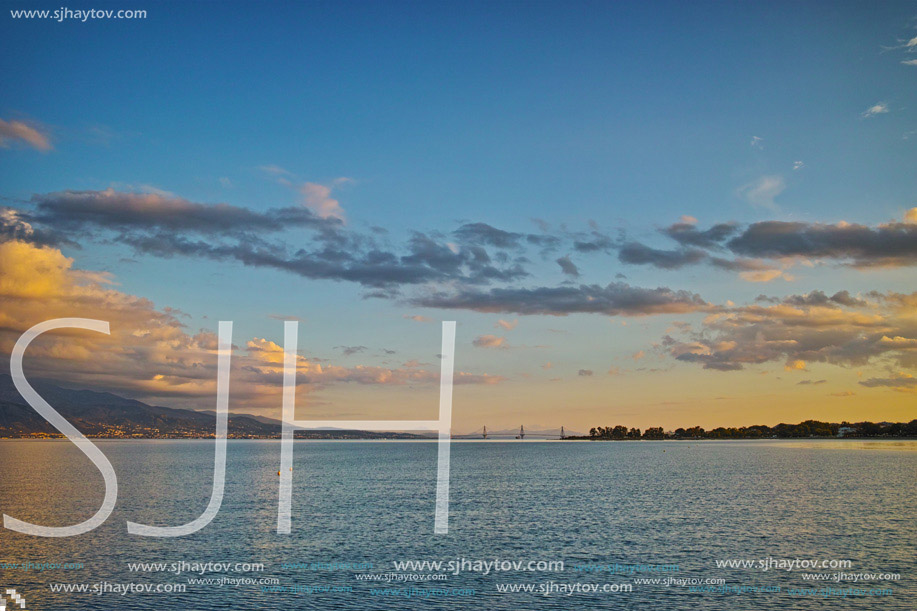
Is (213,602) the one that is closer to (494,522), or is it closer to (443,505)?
(494,522)

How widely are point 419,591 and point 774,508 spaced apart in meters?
63.2

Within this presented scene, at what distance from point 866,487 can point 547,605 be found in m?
98.3

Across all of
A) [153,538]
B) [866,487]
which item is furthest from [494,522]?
[866,487]

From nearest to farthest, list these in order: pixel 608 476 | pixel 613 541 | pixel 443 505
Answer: pixel 613 541 < pixel 443 505 < pixel 608 476

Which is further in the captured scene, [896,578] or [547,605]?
[896,578]

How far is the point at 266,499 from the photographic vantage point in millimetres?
106375

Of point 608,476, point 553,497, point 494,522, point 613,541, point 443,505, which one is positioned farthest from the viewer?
point 608,476

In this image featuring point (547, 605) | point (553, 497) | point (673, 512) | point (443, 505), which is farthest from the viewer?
point (553, 497)

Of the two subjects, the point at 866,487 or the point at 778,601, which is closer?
the point at 778,601

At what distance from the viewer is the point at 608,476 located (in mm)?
155125

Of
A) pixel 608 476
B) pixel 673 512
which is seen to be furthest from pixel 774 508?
pixel 608 476

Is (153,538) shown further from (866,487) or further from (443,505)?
(866,487)

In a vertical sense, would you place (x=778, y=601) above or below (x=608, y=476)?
above

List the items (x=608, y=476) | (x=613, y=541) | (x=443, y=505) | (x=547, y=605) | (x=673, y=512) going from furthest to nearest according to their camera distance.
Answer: (x=608, y=476) → (x=443, y=505) → (x=673, y=512) → (x=613, y=541) → (x=547, y=605)
